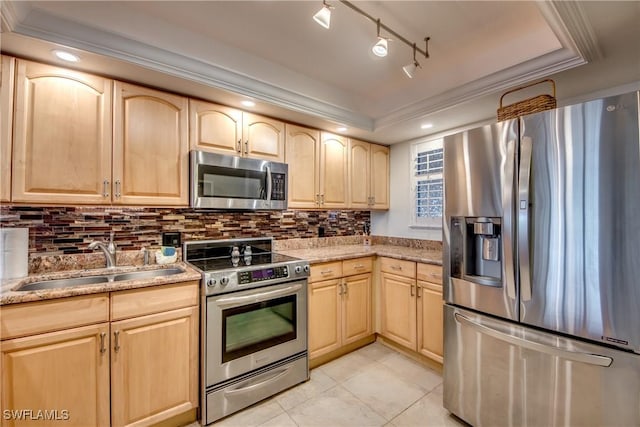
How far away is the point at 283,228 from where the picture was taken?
114 inches

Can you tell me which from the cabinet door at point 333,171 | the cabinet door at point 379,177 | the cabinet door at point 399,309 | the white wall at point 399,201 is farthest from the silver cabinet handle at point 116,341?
the white wall at point 399,201

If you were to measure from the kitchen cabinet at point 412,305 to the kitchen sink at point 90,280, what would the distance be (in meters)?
1.83

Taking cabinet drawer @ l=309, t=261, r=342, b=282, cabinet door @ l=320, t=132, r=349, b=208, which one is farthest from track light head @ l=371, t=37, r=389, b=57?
cabinet drawer @ l=309, t=261, r=342, b=282

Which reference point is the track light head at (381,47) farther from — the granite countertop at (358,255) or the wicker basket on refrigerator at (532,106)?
the granite countertop at (358,255)

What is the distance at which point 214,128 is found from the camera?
2.17 m

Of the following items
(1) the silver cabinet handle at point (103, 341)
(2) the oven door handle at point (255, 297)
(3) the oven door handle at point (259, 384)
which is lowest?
(3) the oven door handle at point (259, 384)

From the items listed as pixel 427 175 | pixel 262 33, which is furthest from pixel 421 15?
pixel 427 175

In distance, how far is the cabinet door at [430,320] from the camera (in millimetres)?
2293

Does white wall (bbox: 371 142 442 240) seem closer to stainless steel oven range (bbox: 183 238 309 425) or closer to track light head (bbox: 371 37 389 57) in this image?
stainless steel oven range (bbox: 183 238 309 425)

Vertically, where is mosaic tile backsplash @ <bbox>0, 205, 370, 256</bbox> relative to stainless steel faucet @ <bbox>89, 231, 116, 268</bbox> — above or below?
above

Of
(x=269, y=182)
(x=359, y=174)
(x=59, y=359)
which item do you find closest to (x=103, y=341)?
(x=59, y=359)

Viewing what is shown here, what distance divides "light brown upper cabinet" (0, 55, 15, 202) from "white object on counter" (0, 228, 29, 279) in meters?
0.25

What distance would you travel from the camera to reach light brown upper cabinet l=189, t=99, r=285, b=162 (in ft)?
6.88

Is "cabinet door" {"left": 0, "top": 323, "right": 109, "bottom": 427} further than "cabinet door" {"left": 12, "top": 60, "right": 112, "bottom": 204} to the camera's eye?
No
